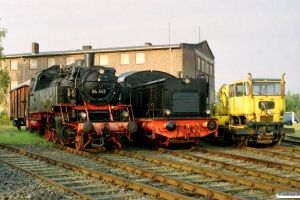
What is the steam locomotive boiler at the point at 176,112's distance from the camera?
12.7m

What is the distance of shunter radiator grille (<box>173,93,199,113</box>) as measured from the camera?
13.2 metres

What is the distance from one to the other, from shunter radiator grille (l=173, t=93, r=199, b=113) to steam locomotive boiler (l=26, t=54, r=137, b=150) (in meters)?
1.65

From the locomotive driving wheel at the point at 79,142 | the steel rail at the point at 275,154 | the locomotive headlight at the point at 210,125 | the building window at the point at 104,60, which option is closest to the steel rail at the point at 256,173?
the locomotive headlight at the point at 210,125

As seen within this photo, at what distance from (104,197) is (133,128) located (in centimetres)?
600

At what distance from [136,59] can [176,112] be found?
2242cm

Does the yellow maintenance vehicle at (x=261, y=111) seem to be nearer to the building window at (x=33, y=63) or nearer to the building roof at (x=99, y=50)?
the building roof at (x=99, y=50)

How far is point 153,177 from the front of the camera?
26.3 feet

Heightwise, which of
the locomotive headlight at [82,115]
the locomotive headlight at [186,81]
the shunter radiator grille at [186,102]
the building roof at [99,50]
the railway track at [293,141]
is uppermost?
the building roof at [99,50]

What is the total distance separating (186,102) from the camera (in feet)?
43.7

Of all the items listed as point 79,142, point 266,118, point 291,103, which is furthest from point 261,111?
point 291,103

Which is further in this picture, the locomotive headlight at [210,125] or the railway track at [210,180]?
the locomotive headlight at [210,125]

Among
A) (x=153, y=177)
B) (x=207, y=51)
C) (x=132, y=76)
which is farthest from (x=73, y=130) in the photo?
(x=207, y=51)

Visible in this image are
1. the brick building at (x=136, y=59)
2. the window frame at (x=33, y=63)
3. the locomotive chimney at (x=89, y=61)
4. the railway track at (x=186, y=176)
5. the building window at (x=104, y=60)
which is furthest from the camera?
the window frame at (x=33, y=63)

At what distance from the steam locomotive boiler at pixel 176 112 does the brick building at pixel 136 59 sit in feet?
58.2
